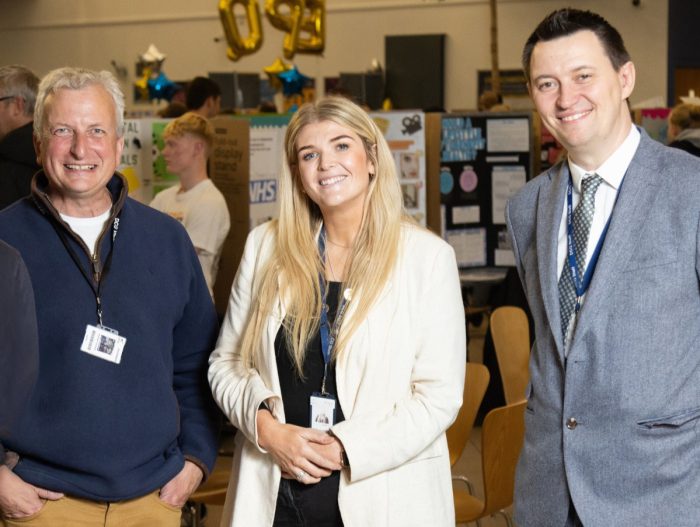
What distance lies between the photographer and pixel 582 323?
1931 mm

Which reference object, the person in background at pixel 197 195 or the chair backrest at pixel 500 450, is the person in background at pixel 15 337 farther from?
the person in background at pixel 197 195

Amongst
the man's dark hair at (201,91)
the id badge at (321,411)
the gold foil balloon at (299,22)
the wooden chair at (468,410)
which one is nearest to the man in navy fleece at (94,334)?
the id badge at (321,411)

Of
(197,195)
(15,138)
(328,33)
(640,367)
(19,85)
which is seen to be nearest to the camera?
(640,367)

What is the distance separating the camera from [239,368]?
236 centimetres

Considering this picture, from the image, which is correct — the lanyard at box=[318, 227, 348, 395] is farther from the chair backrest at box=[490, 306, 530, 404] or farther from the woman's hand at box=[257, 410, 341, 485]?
the chair backrest at box=[490, 306, 530, 404]

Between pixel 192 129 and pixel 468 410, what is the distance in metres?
2.55

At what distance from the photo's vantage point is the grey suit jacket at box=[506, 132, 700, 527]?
6.18ft

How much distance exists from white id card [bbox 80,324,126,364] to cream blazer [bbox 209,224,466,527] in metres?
0.28

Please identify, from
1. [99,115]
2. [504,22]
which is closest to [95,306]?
[99,115]

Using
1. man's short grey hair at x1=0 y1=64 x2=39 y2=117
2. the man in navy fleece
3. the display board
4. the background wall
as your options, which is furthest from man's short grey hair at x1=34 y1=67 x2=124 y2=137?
the background wall

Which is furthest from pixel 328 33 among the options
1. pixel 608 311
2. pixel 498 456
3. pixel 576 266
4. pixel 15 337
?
pixel 15 337

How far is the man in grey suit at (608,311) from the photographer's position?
1.89 metres

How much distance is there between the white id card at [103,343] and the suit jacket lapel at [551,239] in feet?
3.11

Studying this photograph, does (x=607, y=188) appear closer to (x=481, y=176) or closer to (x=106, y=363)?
(x=106, y=363)
